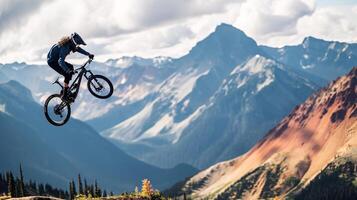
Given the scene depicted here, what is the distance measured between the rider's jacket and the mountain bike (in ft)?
3.86

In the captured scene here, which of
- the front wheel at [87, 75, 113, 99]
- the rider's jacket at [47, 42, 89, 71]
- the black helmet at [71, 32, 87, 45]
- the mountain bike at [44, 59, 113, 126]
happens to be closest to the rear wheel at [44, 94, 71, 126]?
the mountain bike at [44, 59, 113, 126]

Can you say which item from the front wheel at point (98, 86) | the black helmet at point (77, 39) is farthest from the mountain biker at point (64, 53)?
the front wheel at point (98, 86)

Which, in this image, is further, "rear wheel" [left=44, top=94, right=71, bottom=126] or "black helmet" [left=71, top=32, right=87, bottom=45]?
"rear wheel" [left=44, top=94, right=71, bottom=126]

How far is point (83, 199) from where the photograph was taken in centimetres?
4938

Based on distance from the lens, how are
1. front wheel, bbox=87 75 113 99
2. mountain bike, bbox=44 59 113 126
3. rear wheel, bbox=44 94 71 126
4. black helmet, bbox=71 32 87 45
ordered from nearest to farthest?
black helmet, bbox=71 32 87 45 → mountain bike, bbox=44 59 113 126 → rear wheel, bbox=44 94 71 126 → front wheel, bbox=87 75 113 99

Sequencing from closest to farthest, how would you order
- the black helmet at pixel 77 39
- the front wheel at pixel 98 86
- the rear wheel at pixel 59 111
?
the black helmet at pixel 77 39
the rear wheel at pixel 59 111
the front wheel at pixel 98 86

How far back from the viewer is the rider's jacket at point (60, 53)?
39953 mm

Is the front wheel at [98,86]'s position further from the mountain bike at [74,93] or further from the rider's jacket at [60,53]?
the rider's jacket at [60,53]

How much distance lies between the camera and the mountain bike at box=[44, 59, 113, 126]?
4156 centimetres

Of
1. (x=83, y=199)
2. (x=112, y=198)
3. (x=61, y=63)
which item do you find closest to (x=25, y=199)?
(x=83, y=199)

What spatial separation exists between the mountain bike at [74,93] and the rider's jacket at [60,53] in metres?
1.18

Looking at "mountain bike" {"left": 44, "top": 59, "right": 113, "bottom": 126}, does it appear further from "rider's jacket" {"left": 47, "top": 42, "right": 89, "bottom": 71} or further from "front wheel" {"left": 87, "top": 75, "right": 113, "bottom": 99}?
"rider's jacket" {"left": 47, "top": 42, "right": 89, "bottom": 71}

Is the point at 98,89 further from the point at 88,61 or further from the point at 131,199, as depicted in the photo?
the point at 131,199

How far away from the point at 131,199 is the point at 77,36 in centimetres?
1751
